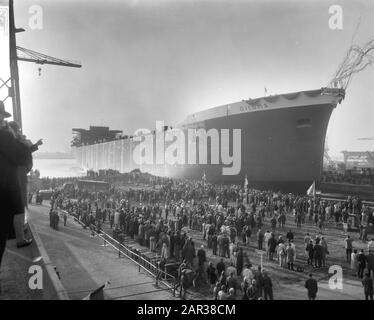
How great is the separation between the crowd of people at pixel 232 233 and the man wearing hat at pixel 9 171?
5170 millimetres

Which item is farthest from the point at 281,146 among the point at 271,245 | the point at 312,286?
the point at 312,286

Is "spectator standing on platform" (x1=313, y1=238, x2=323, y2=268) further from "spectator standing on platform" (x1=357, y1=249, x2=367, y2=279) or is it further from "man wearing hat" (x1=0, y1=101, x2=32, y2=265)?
"man wearing hat" (x1=0, y1=101, x2=32, y2=265)

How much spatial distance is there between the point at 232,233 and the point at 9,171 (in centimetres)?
1028

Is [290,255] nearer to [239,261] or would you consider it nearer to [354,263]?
[239,261]

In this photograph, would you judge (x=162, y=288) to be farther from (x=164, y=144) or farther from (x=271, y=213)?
(x=164, y=144)

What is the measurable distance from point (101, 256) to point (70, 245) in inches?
77.7

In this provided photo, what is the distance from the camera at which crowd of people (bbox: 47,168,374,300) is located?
8211 mm

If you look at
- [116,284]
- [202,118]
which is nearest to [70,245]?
[116,284]

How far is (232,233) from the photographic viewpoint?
39.1 feet

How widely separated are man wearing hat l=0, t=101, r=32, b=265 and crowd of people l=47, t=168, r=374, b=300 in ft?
17.0

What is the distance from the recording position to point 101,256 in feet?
35.3

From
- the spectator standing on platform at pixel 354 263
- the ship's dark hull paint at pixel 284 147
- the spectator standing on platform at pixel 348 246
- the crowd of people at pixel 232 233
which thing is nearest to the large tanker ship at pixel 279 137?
the ship's dark hull paint at pixel 284 147

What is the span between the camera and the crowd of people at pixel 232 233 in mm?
8211

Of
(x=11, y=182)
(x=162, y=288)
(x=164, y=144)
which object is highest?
(x=164, y=144)
